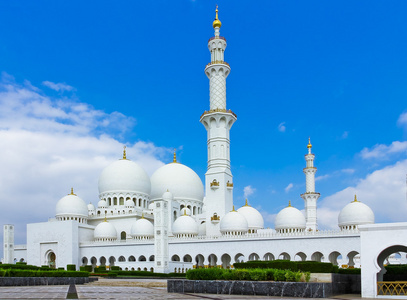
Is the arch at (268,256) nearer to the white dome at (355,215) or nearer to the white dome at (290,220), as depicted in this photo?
→ the white dome at (290,220)

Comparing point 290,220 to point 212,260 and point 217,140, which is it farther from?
point 217,140

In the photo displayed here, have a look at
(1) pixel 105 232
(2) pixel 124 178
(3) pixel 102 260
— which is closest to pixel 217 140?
(2) pixel 124 178

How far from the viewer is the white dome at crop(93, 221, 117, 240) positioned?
49.0 m

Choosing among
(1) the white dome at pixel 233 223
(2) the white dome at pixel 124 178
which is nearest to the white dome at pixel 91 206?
(2) the white dome at pixel 124 178

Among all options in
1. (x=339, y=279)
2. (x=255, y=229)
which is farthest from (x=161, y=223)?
(x=339, y=279)

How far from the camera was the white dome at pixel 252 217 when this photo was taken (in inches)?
1882

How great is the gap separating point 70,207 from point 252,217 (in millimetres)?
20789

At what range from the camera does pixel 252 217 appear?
48.2 m

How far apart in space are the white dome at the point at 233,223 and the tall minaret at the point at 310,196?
430 inches

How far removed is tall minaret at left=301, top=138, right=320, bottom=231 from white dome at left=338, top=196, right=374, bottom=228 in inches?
383

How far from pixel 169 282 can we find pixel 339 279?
6.64m

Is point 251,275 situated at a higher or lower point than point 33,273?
higher

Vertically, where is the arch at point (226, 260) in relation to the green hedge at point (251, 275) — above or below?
below

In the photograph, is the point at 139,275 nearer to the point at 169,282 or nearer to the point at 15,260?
the point at 169,282
